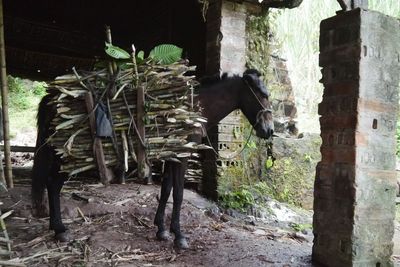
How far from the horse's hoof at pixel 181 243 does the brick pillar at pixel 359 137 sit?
1430mm

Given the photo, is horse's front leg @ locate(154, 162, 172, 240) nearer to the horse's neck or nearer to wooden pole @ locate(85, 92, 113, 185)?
the horse's neck

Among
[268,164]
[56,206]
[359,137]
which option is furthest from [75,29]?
[359,137]

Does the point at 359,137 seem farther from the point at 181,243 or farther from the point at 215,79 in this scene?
the point at 181,243

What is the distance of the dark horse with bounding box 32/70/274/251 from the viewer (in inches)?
156

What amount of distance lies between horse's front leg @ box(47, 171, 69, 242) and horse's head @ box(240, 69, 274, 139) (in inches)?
88.6

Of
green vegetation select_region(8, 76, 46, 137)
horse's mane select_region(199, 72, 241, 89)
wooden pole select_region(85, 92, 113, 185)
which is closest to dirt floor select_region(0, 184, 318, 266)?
wooden pole select_region(85, 92, 113, 185)

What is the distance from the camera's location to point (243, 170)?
20.0 feet

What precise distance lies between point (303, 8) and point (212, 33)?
6725mm

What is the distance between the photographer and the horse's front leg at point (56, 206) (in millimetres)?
3963

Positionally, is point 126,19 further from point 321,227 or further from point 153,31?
point 321,227

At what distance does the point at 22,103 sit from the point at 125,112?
1648cm

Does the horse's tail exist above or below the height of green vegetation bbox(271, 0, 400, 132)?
below

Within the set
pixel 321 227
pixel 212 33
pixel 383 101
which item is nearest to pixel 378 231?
pixel 321 227

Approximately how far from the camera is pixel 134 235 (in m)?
4.39
